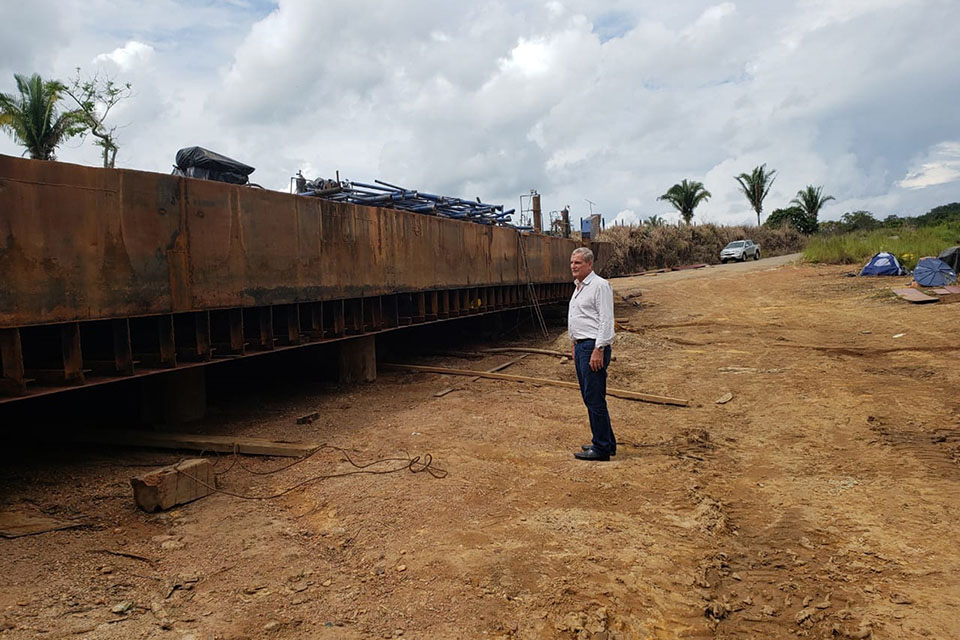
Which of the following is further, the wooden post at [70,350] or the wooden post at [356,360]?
the wooden post at [356,360]

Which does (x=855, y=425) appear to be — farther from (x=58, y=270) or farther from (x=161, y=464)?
(x=58, y=270)

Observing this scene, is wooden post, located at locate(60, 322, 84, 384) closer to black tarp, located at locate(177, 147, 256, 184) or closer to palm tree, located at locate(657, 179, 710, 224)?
black tarp, located at locate(177, 147, 256, 184)

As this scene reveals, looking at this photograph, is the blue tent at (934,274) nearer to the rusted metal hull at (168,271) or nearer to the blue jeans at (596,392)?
the rusted metal hull at (168,271)

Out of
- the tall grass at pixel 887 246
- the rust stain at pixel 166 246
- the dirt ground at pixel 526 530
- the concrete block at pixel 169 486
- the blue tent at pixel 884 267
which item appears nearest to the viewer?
the dirt ground at pixel 526 530

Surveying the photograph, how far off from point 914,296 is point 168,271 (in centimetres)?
1579

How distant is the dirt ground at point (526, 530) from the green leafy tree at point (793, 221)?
4797cm

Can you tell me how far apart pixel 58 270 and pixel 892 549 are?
241 inches

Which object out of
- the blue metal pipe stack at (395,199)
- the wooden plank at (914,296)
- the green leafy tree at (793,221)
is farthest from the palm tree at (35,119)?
the green leafy tree at (793,221)

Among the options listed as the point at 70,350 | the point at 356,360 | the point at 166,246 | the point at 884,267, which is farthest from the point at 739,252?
the point at 70,350

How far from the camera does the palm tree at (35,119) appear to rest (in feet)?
84.3

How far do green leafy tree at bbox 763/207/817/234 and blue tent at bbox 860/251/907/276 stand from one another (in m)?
33.6

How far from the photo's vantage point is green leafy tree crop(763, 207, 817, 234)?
50.0m

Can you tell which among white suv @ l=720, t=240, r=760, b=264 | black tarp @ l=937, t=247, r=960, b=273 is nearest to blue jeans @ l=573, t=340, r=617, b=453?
black tarp @ l=937, t=247, r=960, b=273

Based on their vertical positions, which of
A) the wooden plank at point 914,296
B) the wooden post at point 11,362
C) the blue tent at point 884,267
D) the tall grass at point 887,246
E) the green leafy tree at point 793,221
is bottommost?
the wooden plank at point 914,296
